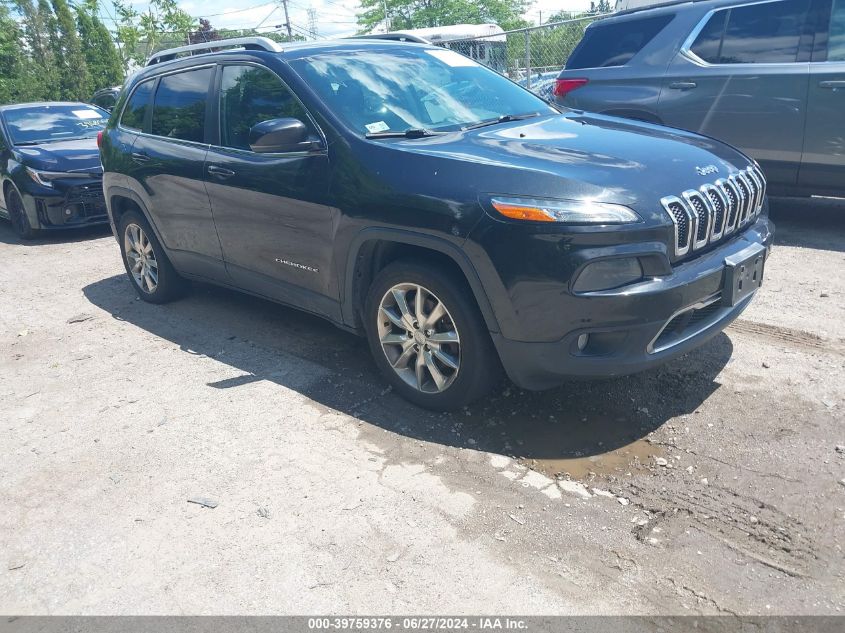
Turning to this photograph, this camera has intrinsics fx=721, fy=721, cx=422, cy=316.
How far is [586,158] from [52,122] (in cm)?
900

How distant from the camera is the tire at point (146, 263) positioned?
18.7 ft

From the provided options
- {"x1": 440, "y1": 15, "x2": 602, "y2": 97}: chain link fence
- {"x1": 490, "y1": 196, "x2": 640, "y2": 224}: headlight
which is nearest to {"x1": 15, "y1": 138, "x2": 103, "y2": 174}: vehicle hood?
{"x1": 440, "y1": 15, "x2": 602, "y2": 97}: chain link fence

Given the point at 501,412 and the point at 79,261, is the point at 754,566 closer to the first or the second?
the point at 501,412

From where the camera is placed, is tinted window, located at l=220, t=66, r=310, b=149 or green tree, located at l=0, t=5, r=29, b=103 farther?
green tree, located at l=0, t=5, r=29, b=103

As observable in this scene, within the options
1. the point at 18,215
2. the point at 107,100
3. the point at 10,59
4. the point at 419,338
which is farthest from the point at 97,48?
the point at 419,338

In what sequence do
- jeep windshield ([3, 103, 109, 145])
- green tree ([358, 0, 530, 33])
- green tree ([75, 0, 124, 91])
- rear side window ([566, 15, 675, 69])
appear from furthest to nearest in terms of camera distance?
green tree ([358, 0, 530, 33]), green tree ([75, 0, 124, 91]), jeep windshield ([3, 103, 109, 145]), rear side window ([566, 15, 675, 69])

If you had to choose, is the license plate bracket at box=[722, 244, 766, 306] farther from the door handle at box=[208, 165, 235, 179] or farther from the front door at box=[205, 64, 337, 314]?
the door handle at box=[208, 165, 235, 179]

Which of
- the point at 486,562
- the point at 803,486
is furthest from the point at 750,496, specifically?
the point at 486,562

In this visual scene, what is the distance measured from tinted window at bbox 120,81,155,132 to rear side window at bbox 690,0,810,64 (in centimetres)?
484

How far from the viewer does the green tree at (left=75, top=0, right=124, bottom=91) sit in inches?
1063

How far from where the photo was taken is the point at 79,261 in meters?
7.94

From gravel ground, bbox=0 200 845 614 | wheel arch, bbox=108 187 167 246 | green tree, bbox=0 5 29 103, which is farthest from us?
green tree, bbox=0 5 29 103

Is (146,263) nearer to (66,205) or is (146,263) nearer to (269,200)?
(269,200)

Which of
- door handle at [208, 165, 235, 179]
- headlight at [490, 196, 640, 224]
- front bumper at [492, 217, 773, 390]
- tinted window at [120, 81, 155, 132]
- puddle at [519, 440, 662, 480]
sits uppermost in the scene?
tinted window at [120, 81, 155, 132]
